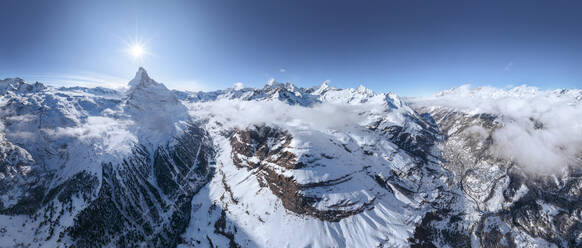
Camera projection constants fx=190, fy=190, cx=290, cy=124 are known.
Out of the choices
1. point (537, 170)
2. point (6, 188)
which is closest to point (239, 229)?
point (6, 188)

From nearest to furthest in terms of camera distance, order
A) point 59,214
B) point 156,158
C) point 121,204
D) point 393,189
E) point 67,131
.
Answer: point 59,214
point 121,204
point 393,189
point 67,131
point 156,158

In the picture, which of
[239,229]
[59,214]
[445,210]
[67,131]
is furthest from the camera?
[67,131]

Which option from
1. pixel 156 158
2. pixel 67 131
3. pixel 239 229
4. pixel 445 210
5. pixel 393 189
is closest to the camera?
pixel 239 229

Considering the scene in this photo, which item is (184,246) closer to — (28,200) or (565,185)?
(28,200)

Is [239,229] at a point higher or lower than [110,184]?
lower

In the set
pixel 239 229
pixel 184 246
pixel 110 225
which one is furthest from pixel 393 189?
pixel 110 225

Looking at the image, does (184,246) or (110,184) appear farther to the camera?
(110,184)

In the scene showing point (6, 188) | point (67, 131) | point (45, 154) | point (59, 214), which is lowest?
point (59, 214)

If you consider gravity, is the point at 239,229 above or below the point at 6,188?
below

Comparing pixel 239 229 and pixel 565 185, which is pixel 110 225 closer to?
pixel 239 229
